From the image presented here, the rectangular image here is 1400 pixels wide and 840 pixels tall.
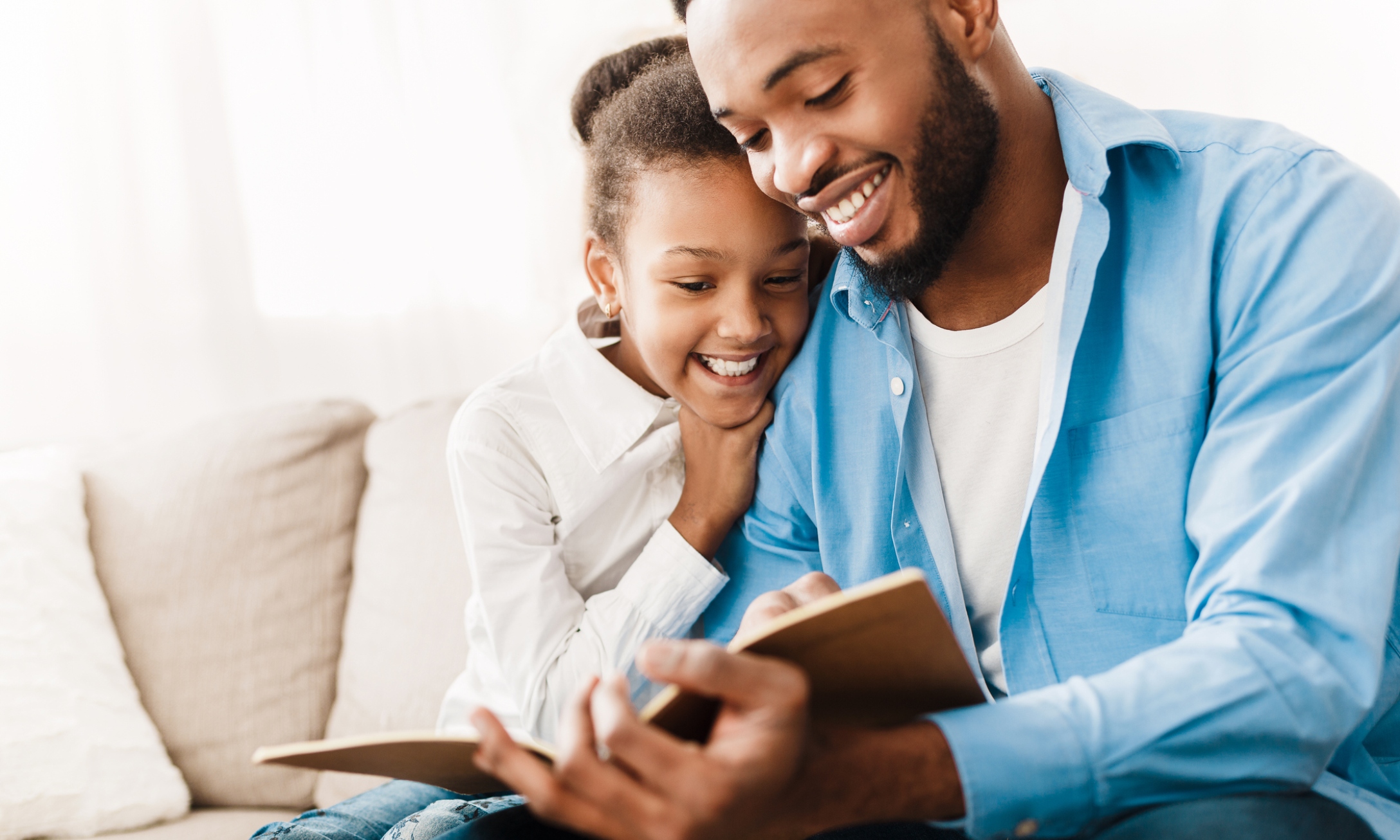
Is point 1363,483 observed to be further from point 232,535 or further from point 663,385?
point 232,535

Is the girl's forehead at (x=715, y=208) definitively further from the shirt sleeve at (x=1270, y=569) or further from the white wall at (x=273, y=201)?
the white wall at (x=273, y=201)

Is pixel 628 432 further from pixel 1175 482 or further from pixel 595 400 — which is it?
pixel 1175 482

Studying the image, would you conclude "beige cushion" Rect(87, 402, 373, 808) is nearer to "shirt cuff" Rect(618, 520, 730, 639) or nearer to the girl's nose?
"shirt cuff" Rect(618, 520, 730, 639)

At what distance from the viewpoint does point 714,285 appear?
1.20 meters

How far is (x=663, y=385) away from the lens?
129 cm

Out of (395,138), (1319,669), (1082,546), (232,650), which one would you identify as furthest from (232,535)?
(1319,669)

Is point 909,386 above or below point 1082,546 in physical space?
above

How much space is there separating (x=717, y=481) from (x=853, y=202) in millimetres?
410

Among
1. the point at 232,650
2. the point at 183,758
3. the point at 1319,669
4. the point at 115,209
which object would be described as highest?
the point at 115,209

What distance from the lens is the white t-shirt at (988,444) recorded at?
3.66ft

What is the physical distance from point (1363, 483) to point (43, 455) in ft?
6.61

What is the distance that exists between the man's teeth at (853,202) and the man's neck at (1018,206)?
0.50 feet

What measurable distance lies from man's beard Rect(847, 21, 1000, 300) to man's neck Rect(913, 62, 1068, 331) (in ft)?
0.09

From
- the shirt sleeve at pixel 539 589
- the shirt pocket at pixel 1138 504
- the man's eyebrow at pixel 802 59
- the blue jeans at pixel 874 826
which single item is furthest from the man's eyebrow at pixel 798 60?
the blue jeans at pixel 874 826
